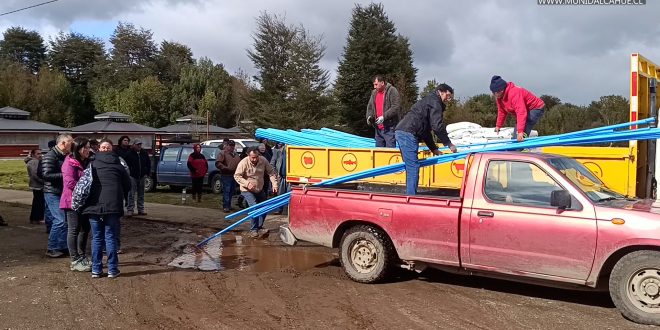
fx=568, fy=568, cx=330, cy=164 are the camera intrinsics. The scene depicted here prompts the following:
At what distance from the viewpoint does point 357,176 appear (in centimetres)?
810

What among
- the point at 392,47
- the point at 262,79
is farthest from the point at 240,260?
the point at 392,47

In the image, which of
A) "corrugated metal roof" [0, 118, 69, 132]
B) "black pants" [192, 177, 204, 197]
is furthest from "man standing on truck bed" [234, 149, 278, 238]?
"corrugated metal roof" [0, 118, 69, 132]

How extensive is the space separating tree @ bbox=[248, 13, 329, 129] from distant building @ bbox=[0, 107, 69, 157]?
20.3 metres

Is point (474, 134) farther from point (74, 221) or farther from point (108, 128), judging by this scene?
point (108, 128)

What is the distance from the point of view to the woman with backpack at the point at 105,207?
734 cm

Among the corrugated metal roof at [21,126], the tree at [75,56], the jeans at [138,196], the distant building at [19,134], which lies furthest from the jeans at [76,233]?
the tree at [75,56]

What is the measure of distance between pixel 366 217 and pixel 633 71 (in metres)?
4.15

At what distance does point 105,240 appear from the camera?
24.6ft

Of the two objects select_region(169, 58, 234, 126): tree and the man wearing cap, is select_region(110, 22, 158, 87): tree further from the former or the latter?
the man wearing cap

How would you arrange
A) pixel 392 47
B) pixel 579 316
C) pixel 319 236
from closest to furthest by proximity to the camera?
1. pixel 579 316
2. pixel 319 236
3. pixel 392 47

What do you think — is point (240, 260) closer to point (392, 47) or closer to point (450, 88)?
point (450, 88)

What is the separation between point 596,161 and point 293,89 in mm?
31197

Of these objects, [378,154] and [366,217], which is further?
[378,154]

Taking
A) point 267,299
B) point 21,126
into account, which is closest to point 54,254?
point 267,299
